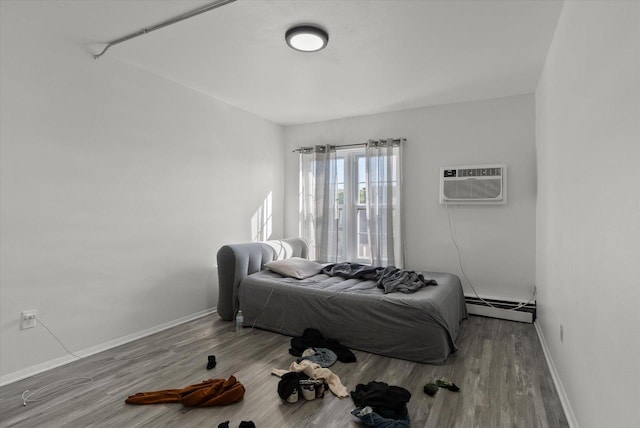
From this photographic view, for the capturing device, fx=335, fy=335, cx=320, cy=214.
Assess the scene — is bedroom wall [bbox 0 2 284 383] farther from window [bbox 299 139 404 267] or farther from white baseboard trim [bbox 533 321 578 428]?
white baseboard trim [bbox 533 321 578 428]

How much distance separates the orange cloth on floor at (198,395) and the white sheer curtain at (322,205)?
2.90 m

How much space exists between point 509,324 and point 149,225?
158 inches

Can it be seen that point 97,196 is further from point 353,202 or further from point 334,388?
point 353,202


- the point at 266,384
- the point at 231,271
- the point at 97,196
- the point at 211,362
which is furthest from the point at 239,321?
the point at 97,196

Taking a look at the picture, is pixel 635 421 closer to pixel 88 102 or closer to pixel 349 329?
pixel 349 329

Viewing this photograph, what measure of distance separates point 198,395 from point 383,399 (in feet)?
3.90

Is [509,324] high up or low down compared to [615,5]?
down

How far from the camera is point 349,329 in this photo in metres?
3.10

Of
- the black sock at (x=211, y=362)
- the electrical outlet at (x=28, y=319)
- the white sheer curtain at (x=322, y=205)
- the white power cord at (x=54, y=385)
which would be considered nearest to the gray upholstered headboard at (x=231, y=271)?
the black sock at (x=211, y=362)

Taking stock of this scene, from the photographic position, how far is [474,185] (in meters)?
4.08

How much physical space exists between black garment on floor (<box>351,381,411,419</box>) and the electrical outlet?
249cm

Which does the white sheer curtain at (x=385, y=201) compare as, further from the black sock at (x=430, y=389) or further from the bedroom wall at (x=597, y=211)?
the black sock at (x=430, y=389)

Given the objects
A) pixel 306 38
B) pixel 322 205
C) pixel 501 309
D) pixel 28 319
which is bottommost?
pixel 501 309

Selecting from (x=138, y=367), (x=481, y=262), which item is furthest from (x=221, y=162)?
(x=481, y=262)
